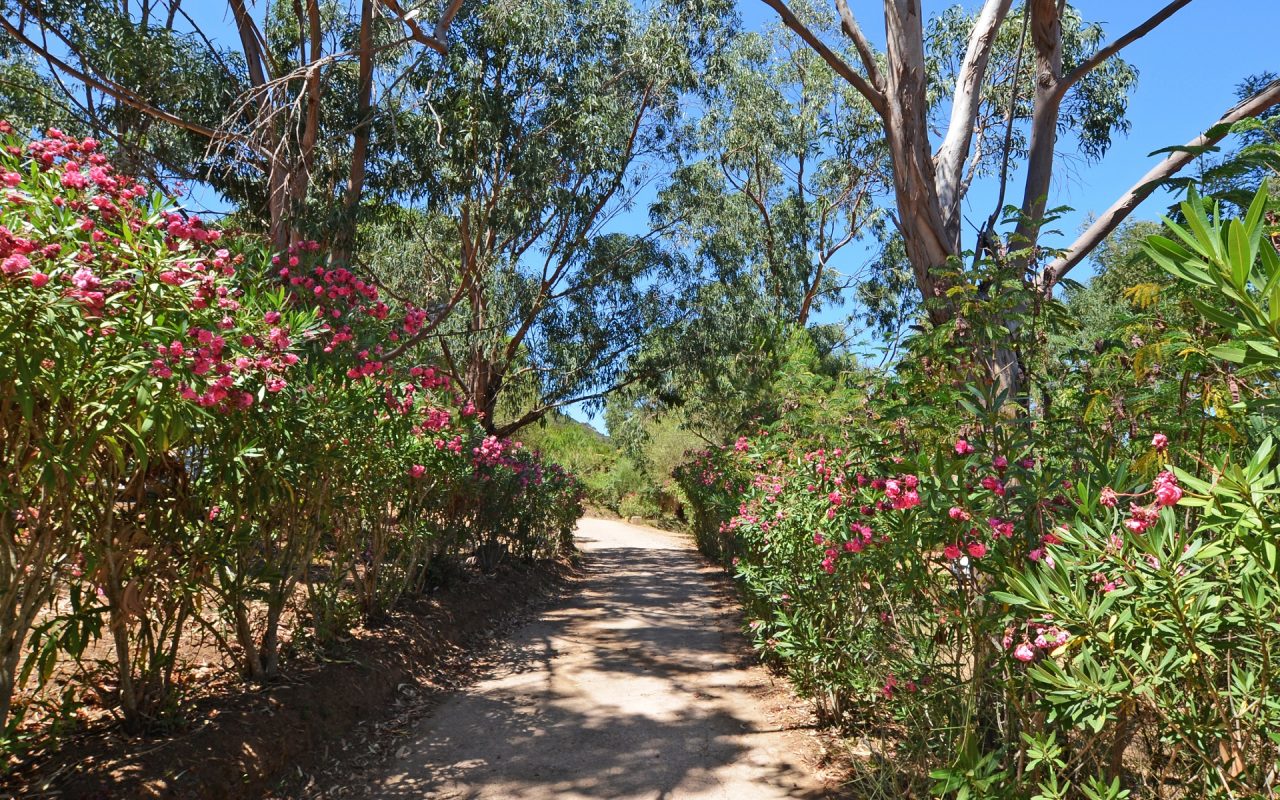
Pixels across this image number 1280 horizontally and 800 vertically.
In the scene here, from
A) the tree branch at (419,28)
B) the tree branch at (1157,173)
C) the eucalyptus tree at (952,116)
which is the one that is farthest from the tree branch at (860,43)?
the tree branch at (419,28)

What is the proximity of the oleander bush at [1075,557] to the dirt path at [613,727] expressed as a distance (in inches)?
23.3

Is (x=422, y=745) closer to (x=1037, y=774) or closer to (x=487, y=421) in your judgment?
(x=1037, y=774)

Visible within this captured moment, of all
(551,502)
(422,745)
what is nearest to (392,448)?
(422,745)

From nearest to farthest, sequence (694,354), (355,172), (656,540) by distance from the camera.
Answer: (355,172) → (694,354) → (656,540)

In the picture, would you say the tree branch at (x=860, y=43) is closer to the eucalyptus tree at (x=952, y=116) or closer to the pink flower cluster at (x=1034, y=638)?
the eucalyptus tree at (x=952, y=116)

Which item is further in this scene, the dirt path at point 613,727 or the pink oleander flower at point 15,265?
the dirt path at point 613,727

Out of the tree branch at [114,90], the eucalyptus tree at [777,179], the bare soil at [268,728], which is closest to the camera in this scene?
the bare soil at [268,728]

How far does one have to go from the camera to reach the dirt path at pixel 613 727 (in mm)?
3828

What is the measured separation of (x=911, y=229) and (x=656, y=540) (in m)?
16.4

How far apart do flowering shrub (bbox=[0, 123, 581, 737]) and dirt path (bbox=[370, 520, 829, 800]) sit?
124cm

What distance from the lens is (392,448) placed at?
5.44m

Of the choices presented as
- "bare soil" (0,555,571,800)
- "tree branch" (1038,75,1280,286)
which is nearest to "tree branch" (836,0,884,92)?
"tree branch" (1038,75,1280,286)

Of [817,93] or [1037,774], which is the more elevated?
[817,93]

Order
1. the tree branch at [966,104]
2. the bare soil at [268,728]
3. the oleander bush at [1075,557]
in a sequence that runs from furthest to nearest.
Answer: the tree branch at [966,104]
the bare soil at [268,728]
the oleander bush at [1075,557]
